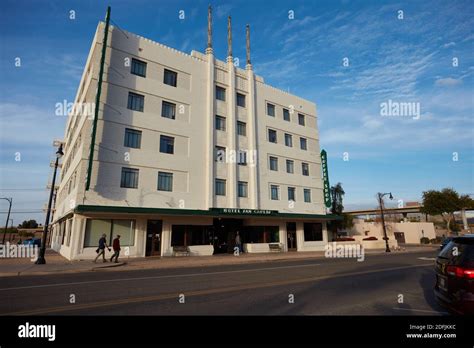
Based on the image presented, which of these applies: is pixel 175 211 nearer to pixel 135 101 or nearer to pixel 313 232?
pixel 135 101

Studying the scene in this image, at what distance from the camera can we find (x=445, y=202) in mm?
51594

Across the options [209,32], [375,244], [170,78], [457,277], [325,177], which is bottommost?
[375,244]

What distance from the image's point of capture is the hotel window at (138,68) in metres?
24.4

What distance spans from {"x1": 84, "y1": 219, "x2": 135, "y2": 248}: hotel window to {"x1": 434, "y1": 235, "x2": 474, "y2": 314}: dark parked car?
20626 mm

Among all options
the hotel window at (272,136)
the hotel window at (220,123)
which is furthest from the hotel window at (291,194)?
the hotel window at (220,123)

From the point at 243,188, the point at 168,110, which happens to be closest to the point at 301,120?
the point at 243,188

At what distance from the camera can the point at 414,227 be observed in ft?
177

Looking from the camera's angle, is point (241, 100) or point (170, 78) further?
point (241, 100)

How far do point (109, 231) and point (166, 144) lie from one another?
27.8ft

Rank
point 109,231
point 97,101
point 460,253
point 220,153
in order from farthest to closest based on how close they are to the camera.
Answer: point 220,153, point 109,231, point 97,101, point 460,253

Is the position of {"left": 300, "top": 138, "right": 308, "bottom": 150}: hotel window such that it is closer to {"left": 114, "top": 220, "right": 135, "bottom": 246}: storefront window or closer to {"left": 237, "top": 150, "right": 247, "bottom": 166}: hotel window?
{"left": 237, "top": 150, "right": 247, "bottom": 166}: hotel window

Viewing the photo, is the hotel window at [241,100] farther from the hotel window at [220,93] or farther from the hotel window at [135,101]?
the hotel window at [135,101]

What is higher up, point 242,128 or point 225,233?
→ point 242,128
